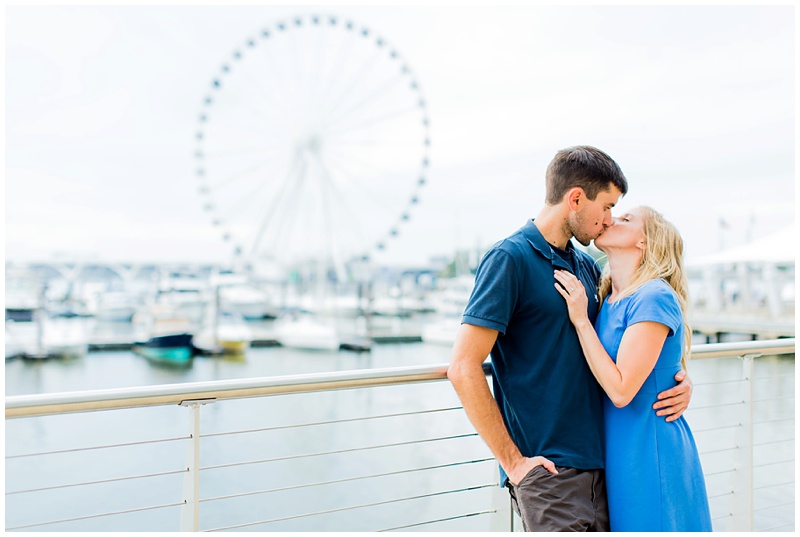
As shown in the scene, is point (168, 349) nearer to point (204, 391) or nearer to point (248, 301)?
point (248, 301)

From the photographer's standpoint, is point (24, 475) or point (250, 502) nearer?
point (250, 502)

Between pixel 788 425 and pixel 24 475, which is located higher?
pixel 788 425

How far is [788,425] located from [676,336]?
10689 millimetres

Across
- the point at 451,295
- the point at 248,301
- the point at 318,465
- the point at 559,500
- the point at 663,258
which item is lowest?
the point at 318,465

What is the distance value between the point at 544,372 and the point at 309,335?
2320cm

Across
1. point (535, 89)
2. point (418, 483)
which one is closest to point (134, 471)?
point (418, 483)

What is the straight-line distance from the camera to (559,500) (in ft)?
4.18

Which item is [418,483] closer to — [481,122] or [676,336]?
[676,336]

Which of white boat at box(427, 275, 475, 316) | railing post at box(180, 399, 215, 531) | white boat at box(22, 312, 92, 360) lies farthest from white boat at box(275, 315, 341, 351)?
railing post at box(180, 399, 215, 531)

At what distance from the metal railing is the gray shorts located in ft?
0.91

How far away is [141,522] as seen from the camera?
29.5 feet

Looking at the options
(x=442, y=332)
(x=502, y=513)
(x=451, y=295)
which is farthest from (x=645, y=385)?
(x=451, y=295)

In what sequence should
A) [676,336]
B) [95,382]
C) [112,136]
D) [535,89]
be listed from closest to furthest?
[676,336] < [95,382] < [535,89] < [112,136]

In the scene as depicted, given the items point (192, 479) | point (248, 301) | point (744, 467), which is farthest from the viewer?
point (248, 301)
